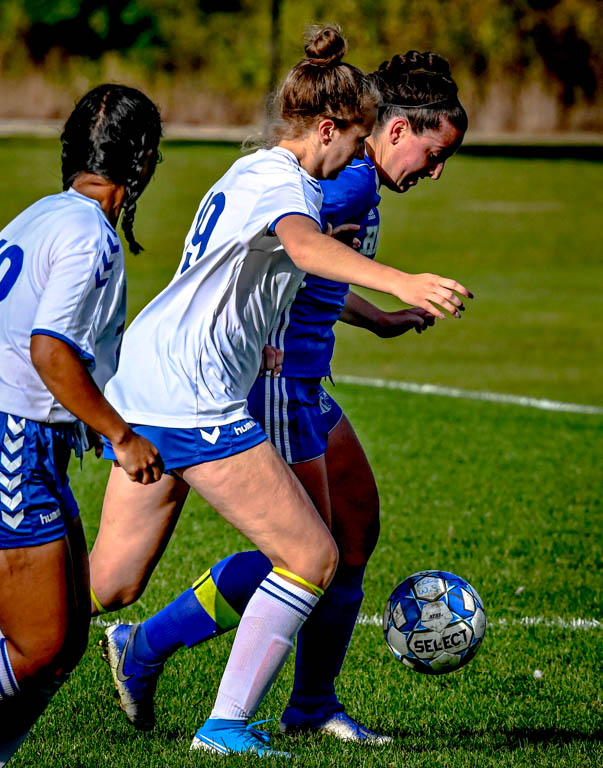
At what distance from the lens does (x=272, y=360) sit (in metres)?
4.43

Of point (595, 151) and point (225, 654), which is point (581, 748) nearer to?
point (225, 654)

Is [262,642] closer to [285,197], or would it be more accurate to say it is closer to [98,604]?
[98,604]

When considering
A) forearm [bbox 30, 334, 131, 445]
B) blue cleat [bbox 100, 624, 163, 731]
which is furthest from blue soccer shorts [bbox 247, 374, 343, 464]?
forearm [bbox 30, 334, 131, 445]

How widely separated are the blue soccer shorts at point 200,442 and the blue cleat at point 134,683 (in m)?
0.99

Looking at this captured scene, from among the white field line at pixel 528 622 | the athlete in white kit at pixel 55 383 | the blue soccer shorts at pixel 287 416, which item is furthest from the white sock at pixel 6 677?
the white field line at pixel 528 622

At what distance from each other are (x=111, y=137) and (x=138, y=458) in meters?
0.89

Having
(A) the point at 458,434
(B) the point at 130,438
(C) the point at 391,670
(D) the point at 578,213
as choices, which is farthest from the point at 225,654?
(D) the point at 578,213

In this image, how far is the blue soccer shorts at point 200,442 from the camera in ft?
12.9

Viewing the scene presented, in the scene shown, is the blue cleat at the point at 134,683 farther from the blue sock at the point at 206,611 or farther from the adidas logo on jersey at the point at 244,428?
the adidas logo on jersey at the point at 244,428

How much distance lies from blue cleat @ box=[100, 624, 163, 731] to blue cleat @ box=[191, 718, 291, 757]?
1.86ft

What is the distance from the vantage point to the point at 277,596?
13.1 feet

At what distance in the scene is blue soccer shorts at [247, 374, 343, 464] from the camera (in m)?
4.47

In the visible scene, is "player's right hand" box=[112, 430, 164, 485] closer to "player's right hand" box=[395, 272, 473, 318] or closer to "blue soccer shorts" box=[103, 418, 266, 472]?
"blue soccer shorts" box=[103, 418, 266, 472]

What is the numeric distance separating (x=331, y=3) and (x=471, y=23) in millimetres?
4945
